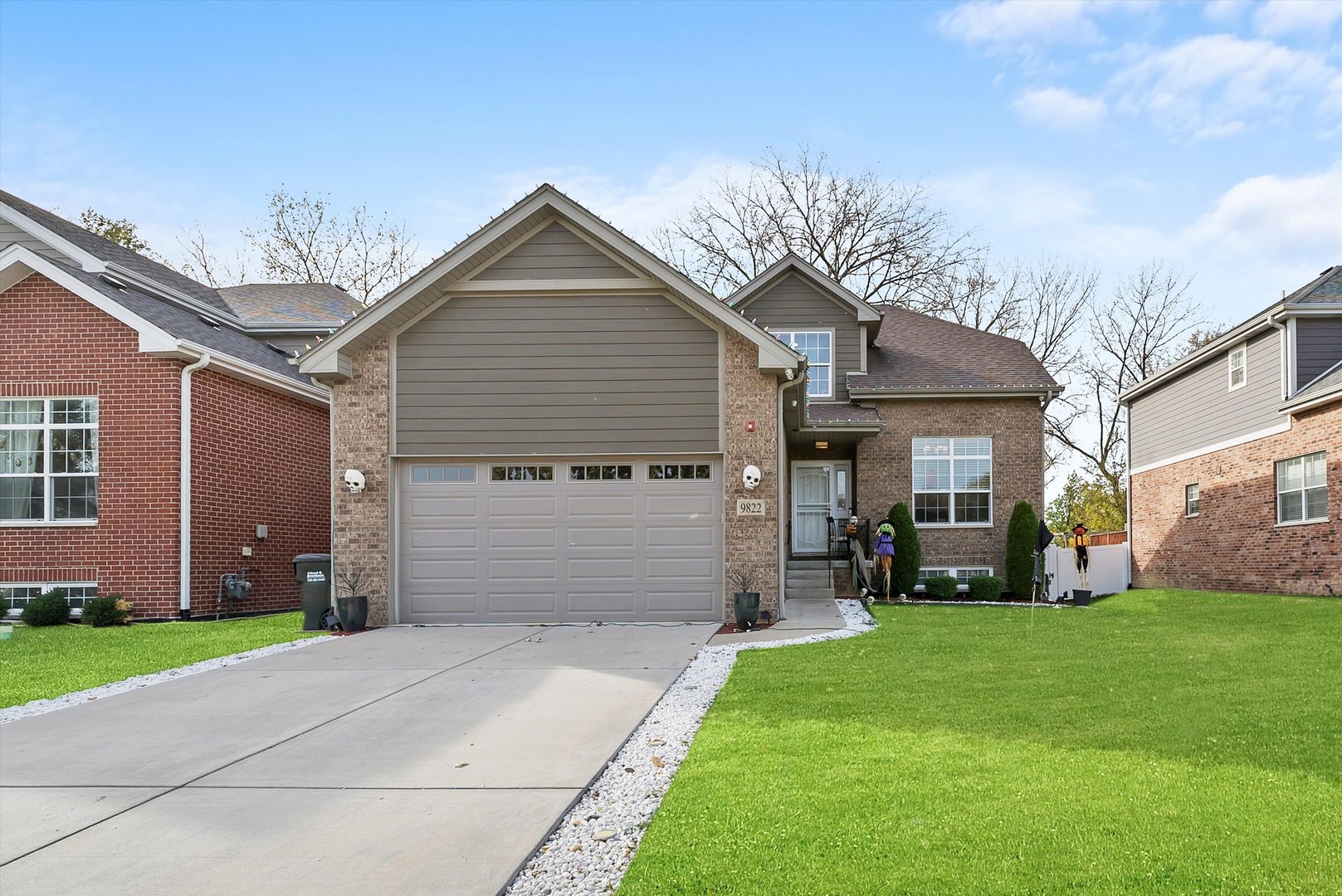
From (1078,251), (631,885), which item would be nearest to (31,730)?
(631,885)

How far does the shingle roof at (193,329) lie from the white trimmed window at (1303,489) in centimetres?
1772

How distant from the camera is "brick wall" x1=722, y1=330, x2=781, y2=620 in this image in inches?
563

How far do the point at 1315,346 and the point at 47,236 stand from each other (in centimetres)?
2346

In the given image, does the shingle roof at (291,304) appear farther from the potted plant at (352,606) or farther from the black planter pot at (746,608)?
the black planter pot at (746,608)

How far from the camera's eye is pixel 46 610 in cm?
1459

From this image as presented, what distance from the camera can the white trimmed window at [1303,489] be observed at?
18.1 m

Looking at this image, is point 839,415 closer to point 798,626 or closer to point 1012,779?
point 798,626

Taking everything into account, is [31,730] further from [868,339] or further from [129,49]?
[868,339]

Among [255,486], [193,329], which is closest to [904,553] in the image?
[255,486]

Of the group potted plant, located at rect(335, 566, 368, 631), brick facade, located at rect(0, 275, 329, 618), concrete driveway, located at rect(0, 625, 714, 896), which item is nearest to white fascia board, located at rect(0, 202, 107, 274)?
brick facade, located at rect(0, 275, 329, 618)

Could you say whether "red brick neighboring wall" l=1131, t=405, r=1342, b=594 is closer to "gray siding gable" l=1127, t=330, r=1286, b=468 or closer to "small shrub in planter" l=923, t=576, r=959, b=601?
"gray siding gable" l=1127, t=330, r=1286, b=468

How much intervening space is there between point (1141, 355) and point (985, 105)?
74.3 ft

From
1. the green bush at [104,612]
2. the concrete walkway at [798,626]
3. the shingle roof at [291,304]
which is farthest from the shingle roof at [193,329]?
the concrete walkway at [798,626]

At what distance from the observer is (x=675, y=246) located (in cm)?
3656
